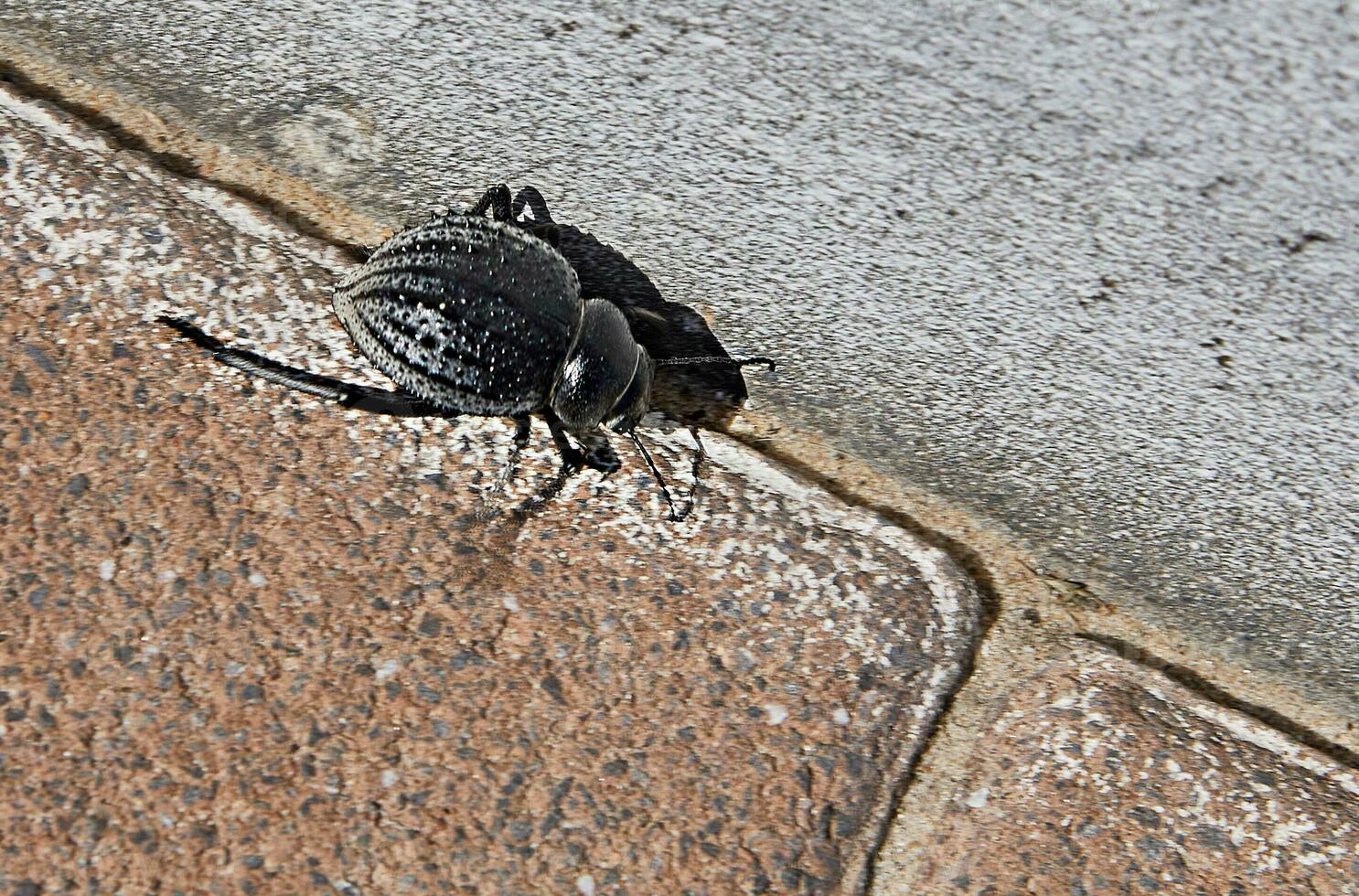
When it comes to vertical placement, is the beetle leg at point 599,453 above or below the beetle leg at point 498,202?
below

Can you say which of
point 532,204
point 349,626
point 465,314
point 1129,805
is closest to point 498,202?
point 532,204

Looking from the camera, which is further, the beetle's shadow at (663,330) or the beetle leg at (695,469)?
the beetle's shadow at (663,330)

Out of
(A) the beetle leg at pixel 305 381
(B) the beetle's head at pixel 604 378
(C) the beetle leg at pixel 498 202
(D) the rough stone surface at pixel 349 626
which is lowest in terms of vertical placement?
(D) the rough stone surface at pixel 349 626

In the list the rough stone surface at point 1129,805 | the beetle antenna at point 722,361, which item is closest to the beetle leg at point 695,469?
the beetle antenna at point 722,361

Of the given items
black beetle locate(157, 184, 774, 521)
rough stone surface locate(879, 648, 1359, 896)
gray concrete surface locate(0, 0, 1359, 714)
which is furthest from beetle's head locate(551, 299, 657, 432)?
rough stone surface locate(879, 648, 1359, 896)

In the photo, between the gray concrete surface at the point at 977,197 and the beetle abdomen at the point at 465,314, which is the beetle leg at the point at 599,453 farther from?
the gray concrete surface at the point at 977,197

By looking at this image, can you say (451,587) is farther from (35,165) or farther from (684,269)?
(35,165)
